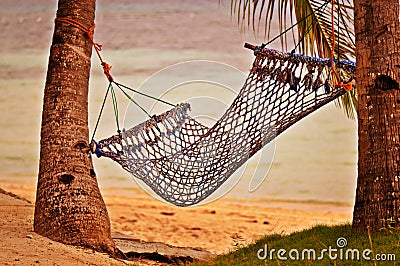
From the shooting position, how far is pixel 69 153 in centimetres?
308

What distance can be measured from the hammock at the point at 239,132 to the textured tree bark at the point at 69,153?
0.54 ft

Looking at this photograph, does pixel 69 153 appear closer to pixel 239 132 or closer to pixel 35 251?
pixel 35 251

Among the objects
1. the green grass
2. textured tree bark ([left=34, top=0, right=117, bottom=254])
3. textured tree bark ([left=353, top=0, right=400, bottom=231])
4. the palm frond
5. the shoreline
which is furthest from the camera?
the shoreline

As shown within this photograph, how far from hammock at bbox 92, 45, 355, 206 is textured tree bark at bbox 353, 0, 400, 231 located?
0.18 metres

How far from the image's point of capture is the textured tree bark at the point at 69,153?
3.00m

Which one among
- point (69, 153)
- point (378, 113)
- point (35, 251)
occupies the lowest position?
point (35, 251)

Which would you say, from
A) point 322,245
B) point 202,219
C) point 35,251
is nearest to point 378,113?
point 322,245

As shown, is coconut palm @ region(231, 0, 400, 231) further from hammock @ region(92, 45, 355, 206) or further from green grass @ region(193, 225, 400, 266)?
hammock @ region(92, 45, 355, 206)

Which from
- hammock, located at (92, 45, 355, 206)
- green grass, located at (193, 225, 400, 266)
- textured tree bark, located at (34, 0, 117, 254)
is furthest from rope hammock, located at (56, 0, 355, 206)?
green grass, located at (193, 225, 400, 266)

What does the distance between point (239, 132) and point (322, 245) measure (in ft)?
2.11

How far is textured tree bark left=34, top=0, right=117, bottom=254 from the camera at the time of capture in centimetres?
300

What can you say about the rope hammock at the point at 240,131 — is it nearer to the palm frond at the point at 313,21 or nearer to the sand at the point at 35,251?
the sand at the point at 35,251

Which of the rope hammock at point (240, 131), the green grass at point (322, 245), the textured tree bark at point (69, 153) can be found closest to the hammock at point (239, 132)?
the rope hammock at point (240, 131)

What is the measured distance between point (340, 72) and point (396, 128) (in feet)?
1.67
